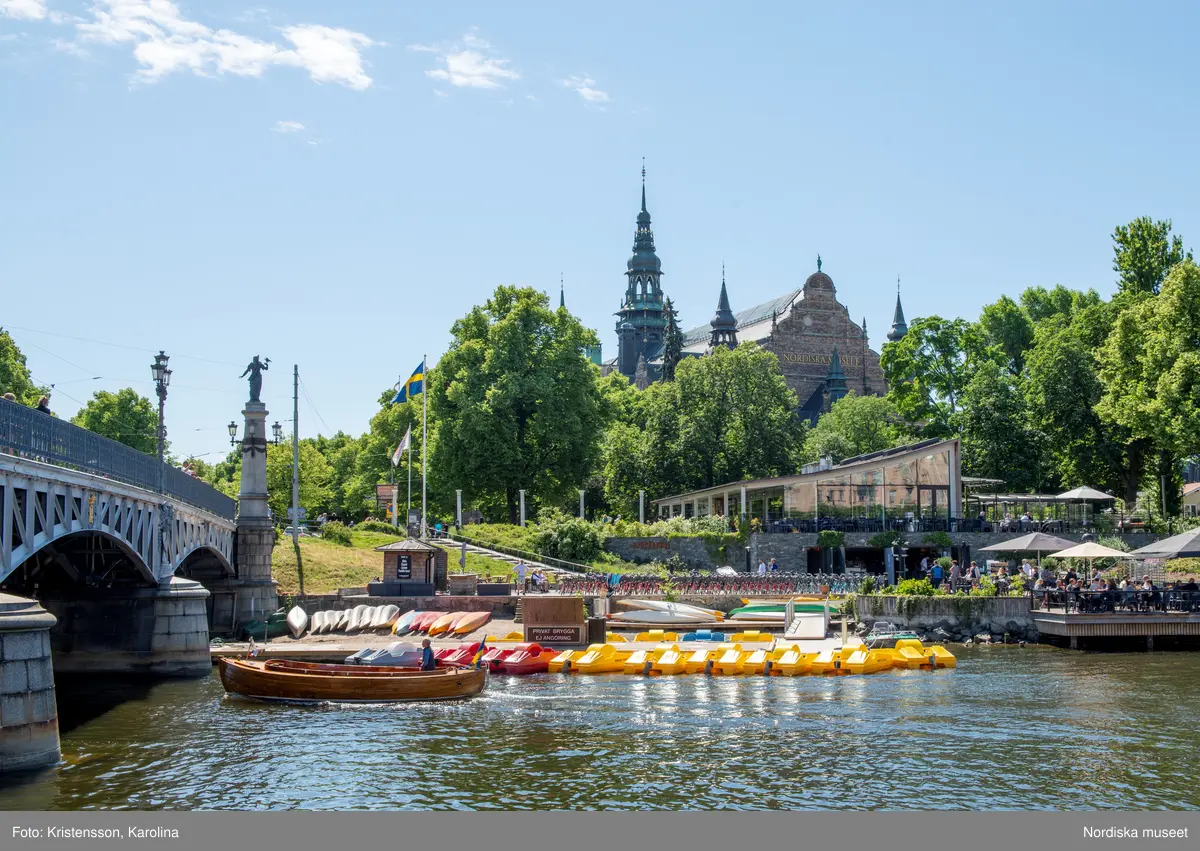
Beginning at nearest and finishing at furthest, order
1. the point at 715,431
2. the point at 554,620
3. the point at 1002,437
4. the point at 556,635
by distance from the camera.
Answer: the point at 556,635
the point at 554,620
the point at 1002,437
the point at 715,431

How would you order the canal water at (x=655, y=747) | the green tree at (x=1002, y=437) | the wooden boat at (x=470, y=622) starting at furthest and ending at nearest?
the green tree at (x=1002, y=437), the wooden boat at (x=470, y=622), the canal water at (x=655, y=747)

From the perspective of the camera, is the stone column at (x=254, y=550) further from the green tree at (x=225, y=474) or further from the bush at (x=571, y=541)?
the green tree at (x=225, y=474)

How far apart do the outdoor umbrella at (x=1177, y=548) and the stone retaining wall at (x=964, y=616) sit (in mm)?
4378

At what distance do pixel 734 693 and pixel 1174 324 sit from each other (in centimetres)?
3598

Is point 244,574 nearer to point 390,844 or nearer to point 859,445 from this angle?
point 390,844

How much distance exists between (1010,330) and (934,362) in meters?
10.0

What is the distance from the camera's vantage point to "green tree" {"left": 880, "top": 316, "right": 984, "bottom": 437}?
8112 cm

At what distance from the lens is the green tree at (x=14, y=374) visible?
6906 cm

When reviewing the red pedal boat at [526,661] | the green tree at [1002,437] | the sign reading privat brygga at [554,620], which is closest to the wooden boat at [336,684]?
the red pedal boat at [526,661]

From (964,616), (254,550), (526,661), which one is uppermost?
(254,550)

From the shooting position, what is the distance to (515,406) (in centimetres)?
7156

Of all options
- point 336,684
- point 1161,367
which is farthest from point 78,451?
point 1161,367

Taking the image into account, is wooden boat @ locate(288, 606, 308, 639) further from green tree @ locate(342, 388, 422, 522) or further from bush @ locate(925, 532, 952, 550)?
green tree @ locate(342, 388, 422, 522)

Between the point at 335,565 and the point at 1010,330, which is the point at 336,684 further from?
the point at 1010,330
